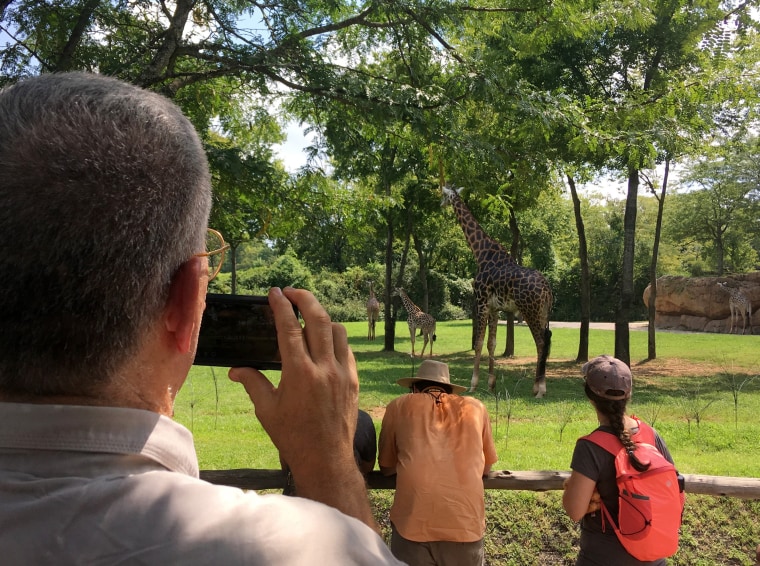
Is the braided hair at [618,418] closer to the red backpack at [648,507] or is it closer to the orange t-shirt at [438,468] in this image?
the red backpack at [648,507]

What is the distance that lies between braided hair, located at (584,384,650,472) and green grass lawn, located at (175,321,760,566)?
2.28 m

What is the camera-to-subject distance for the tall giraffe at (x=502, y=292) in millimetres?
10492

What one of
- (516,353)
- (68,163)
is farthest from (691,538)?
(516,353)

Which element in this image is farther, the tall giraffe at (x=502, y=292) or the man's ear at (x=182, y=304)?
the tall giraffe at (x=502, y=292)

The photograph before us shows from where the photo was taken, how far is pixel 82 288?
81cm

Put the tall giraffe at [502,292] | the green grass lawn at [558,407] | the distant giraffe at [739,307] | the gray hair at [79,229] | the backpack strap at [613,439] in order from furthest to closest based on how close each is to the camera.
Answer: the distant giraffe at [739,307] < the tall giraffe at [502,292] < the green grass lawn at [558,407] < the backpack strap at [613,439] < the gray hair at [79,229]

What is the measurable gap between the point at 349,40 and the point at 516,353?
11.4 m

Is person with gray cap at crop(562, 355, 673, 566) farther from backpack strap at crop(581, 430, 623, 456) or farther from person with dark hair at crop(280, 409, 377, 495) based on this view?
person with dark hair at crop(280, 409, 377, 495)

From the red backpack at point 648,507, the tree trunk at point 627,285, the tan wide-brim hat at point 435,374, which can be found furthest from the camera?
the tree trunk at point 627,285

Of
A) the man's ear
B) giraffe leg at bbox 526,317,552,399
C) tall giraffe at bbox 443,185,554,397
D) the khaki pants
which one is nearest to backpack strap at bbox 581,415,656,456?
the khaki pants

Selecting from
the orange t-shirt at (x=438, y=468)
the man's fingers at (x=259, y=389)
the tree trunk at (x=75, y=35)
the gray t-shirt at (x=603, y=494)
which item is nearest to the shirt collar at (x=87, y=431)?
the man's fingers at (x=259, y=389)

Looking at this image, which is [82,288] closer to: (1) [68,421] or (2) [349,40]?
(1) [68,421]

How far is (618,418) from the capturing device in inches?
113

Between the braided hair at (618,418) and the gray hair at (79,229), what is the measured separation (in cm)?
243
